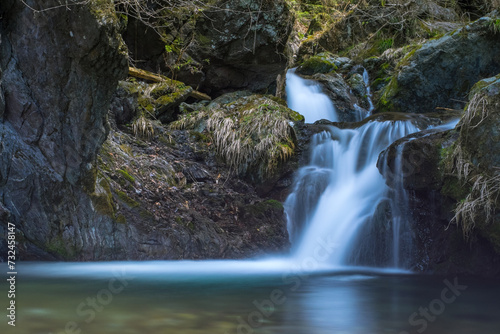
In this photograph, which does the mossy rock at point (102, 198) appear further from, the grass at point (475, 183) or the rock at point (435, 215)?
the grass at point (475, 183)

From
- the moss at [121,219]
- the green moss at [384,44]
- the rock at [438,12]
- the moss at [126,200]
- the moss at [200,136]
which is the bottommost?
the moss at [121,219]

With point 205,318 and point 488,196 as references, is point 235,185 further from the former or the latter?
point 205,318

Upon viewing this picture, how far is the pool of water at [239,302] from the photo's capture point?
2730 millimetres

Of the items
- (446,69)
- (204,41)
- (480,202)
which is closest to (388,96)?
(446,69)

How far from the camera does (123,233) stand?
566cm

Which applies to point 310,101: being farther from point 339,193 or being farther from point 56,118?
point 56,118

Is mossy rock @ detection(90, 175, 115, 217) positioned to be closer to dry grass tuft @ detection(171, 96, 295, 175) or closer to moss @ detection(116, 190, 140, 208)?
moss @ detection(116, 190, 140, 208)

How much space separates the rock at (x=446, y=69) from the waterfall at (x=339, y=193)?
1.77 meters

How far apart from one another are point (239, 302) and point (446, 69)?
26.6ft

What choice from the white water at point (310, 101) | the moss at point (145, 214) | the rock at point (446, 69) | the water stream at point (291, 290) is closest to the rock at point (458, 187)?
the water stream at point (291, 290)

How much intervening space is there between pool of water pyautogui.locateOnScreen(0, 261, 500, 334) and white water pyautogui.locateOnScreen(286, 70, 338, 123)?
5730 millimetres

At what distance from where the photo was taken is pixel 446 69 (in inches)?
375

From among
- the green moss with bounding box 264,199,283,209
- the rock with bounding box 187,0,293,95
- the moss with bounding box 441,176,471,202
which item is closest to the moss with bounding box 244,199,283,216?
the green moss with bounding box 264,199,283,209

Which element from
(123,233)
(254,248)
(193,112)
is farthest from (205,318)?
(193,112)
